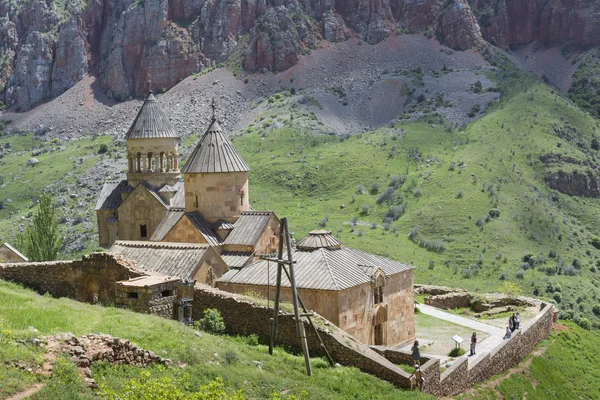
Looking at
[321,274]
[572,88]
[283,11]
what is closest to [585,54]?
[572,88]

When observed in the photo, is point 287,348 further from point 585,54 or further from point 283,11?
point 585,54

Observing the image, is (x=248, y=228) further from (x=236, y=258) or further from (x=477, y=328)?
(x=477, y=328)

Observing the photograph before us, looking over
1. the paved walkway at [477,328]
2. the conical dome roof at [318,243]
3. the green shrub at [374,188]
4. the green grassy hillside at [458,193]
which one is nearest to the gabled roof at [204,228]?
the conical dome roof at [318,243]

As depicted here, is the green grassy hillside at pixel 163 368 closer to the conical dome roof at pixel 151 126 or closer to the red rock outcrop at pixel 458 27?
the conical dome roof at pixel 151 126

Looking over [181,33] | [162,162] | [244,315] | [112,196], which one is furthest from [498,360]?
[181,33]

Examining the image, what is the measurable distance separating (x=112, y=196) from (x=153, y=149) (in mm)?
3250

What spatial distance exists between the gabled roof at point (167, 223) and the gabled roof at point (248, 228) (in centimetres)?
263

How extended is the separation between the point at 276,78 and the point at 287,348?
3955 inches

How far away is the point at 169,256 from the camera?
2728 cm

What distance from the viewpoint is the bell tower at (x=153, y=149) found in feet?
128

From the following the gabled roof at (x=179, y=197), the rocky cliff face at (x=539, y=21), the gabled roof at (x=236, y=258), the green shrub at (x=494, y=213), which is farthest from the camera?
the rocky cliff face at (x=539, y=21)

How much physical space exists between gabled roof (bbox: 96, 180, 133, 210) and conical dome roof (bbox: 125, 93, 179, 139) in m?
2.59

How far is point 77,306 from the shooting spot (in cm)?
→ 2023

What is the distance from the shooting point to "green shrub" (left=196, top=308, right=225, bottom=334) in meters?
21.7
